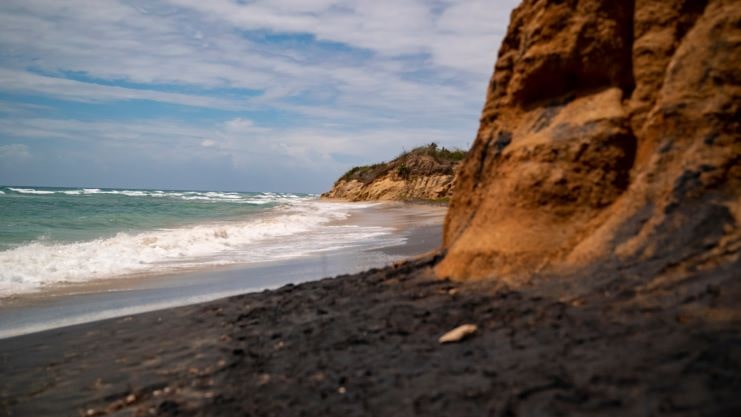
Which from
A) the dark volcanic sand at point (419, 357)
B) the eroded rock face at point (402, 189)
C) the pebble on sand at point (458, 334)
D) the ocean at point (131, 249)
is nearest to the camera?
the dark volcanic sand at point (419, 357)

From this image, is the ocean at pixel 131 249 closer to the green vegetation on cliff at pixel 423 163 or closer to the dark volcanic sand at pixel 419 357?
the dark volcanic sand at pixel 419 357

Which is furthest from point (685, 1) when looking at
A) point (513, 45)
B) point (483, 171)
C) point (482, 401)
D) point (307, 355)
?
point (307, 355)

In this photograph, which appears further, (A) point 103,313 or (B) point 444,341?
(A) point 103,313

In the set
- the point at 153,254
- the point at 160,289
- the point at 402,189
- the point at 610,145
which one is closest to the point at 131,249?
the point at 153,254

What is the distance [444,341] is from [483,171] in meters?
2.44

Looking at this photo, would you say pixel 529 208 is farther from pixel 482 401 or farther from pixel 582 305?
pixel 482 401

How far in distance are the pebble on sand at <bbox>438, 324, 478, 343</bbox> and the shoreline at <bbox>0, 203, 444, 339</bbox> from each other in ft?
12.6

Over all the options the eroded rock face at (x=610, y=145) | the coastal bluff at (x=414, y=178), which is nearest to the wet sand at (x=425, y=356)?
the eroded rock face at (x=610, y=145)

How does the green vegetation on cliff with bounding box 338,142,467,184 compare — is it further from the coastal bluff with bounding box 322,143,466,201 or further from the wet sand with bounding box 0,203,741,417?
the wet sand with bounding box 0,203,741,417

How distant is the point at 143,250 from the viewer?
11.4m

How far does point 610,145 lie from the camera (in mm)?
4363

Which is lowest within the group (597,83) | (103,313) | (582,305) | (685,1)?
(103,313)

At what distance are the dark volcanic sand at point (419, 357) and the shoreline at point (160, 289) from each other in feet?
3.02

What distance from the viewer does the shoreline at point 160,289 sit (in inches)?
240
